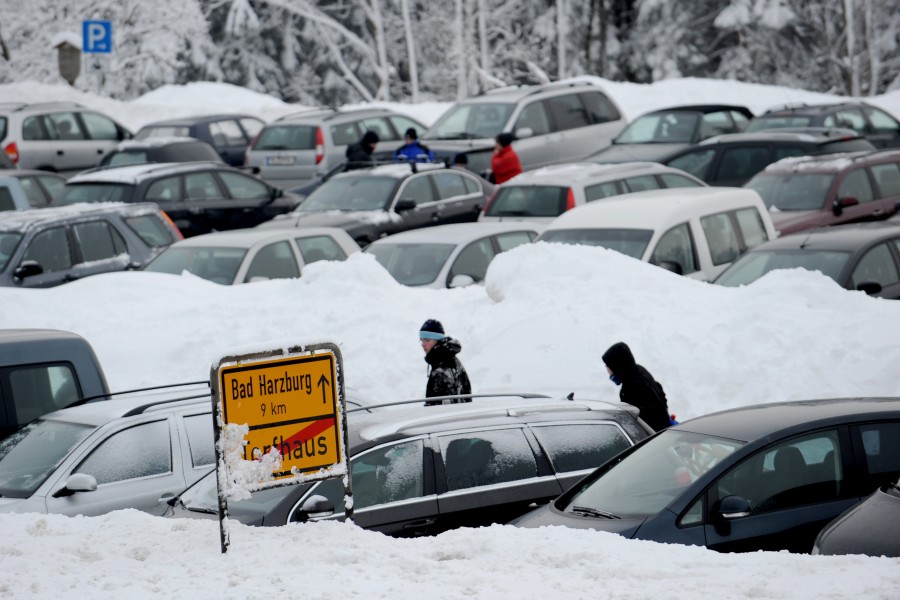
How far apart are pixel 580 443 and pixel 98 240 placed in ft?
31.2

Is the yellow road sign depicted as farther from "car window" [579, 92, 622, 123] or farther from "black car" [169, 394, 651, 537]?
"car window" [579, 92, 622, 123]

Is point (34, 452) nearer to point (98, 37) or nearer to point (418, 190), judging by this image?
point (418, 190)

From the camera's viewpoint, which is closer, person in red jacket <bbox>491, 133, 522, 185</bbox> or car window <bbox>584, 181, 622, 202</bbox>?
car window <bbox>584, 181, 622, 202</bbox>

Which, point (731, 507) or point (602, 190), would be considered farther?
point (602, 190)

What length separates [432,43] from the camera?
54156mm

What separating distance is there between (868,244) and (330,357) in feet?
28.6

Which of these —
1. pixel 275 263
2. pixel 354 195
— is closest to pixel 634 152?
pixel 354 195

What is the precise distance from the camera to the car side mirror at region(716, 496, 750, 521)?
7.31 metres

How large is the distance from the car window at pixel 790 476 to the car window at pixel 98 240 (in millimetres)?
10920

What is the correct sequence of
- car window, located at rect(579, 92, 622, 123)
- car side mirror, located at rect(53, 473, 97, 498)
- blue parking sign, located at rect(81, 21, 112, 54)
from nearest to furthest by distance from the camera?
car side mirror, located at rect(53, 473, 97, 498) < car window, located at rect(579, 92, 622, 123) < blue parking sign, located at rect(81, 21, 112, 54)

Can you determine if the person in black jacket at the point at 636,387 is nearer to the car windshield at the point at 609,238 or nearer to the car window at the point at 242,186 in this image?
the car windshield at the point at 609,238

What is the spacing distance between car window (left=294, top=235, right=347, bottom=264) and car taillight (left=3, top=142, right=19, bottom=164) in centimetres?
1176

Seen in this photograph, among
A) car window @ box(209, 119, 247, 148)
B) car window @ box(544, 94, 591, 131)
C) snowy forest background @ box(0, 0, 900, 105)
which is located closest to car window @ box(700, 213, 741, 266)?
car window @ box(544, 94, 591, 131)

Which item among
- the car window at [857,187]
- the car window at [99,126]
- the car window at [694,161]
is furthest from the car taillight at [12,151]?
the car window at [857,187]
